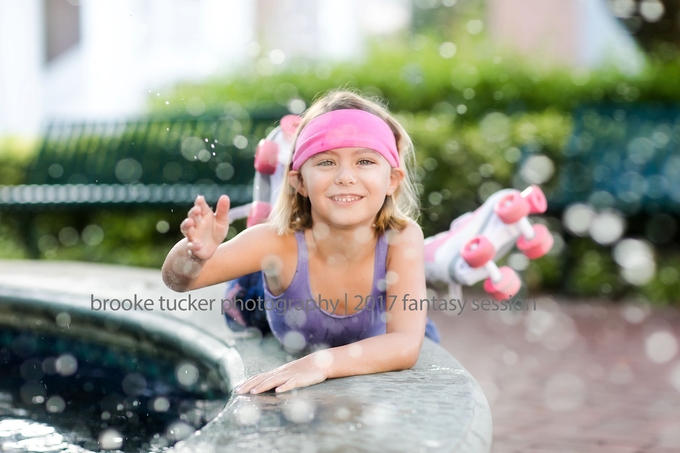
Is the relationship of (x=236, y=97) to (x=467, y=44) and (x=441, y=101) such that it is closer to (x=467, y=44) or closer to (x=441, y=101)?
(x=441, y=101)

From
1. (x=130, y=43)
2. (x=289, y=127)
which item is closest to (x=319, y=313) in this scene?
(x=289, y=127)

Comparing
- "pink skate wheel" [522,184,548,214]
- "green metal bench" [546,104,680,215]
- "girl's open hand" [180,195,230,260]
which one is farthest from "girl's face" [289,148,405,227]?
"green metal bench" [546,104,680,215]

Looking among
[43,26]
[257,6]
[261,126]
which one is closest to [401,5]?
[257,6]

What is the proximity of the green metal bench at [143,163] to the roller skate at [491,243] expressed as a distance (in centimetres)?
300

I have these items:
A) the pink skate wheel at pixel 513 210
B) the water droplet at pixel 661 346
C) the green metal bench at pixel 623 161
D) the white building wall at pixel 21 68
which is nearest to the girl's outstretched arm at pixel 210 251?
the pink skate wheel at pixel 513 210

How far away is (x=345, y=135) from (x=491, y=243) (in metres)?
0.80

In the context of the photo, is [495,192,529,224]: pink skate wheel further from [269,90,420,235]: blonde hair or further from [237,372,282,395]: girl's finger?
[237,372,282,395]: girl's finger

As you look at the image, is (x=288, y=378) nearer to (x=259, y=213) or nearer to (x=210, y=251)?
(x=210, y=251)

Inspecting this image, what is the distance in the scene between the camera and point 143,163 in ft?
22.7

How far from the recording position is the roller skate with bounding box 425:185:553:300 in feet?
9.05

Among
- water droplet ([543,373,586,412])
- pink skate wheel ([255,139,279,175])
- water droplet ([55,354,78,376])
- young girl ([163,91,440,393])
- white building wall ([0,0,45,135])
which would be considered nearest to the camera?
young girl ([163,91,440,393])

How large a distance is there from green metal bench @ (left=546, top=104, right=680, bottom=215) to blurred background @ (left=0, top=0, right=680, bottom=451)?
0.04 ft

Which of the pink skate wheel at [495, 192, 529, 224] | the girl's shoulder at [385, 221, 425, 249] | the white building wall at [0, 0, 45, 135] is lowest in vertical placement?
the white building wall at [0, 0, 45, 135]

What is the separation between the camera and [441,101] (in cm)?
786
